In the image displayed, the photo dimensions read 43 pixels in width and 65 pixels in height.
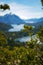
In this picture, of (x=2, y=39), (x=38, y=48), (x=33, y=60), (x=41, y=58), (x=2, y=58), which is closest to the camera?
(x=41, y=58)

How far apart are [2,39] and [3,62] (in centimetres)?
154

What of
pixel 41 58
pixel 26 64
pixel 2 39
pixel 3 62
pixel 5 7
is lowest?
pixel 3 62

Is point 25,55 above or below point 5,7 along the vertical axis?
below

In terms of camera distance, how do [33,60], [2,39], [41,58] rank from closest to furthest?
[41,58]
[33,60]
[2,39]

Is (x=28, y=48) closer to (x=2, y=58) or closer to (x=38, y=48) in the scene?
(x=38, y=48)

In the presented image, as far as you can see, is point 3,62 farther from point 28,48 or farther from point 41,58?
point 41,58

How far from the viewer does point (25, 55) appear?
350 inches

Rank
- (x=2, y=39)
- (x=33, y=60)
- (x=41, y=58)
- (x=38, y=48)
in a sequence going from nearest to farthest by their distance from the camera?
(x=41, y=58)
(x=33, y=60)
(x=38, y=48)
(x=2, y=39)

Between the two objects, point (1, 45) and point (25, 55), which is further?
point (1, 45)

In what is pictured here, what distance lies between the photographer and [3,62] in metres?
14.0

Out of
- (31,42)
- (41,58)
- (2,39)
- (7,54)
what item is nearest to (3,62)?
(7,54)

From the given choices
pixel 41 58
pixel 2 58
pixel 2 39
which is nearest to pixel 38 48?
pixel 41 58

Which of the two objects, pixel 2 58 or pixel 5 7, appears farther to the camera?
pixel 2 58

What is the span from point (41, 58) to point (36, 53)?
0.84 meters
